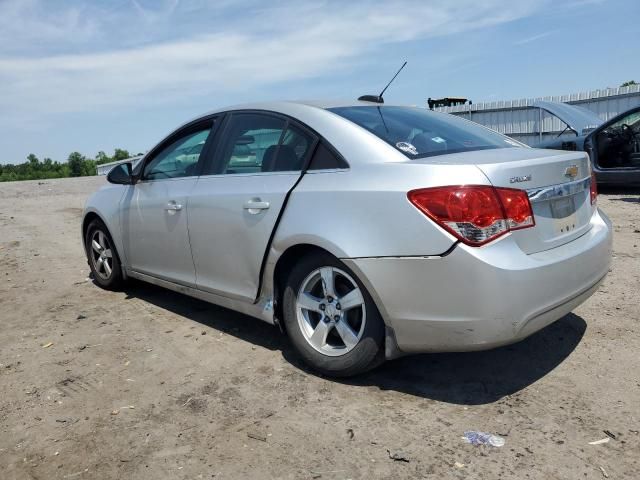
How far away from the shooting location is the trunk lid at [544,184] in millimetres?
3012

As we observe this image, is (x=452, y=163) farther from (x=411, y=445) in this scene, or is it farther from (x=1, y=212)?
(x=1, y=212)

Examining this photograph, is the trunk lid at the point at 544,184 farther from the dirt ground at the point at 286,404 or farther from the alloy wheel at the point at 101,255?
the alloy wheel at the point at 101,255

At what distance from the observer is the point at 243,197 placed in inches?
154

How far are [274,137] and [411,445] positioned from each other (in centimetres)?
214

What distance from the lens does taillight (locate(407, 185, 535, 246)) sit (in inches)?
114

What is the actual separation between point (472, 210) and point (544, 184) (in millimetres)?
552

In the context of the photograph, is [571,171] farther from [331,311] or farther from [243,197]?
[243,197]

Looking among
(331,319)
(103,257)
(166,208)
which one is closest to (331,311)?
(331,319)

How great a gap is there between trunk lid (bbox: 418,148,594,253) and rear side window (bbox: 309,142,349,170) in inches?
23.3

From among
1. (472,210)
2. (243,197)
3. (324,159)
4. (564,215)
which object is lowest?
(564,215)

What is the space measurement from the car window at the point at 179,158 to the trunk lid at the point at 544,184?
2.07m

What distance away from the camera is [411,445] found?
279 centimetres

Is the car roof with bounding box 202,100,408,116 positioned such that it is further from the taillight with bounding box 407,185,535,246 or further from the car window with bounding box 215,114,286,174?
the taillight with bounding box 407,185,535,246

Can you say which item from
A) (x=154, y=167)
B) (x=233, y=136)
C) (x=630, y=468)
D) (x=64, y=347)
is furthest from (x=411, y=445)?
(x=154, y=167)
